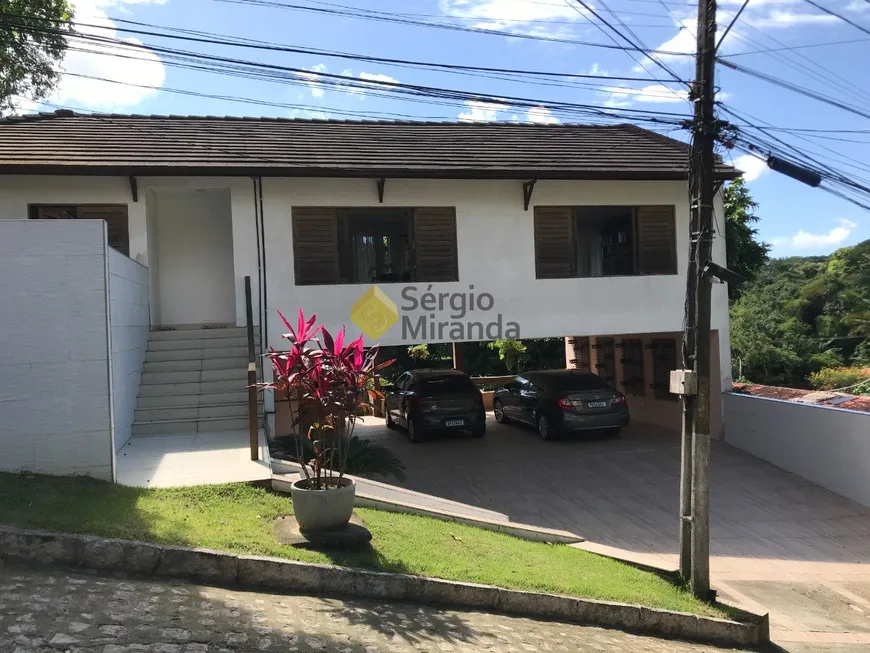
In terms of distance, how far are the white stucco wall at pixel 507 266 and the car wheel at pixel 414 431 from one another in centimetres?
293

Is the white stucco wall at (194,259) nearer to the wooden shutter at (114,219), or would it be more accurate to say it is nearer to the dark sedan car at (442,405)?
the wooden shutter at (114,219)

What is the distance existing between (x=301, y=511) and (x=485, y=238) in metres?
7.71

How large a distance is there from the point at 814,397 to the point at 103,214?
13328 mm

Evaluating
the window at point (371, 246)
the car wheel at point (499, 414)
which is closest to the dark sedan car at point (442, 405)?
the car wheel at point (499, 414)

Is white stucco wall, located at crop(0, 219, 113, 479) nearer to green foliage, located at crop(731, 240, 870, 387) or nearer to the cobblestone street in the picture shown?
the cobblestone street

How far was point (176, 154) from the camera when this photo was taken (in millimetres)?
11648

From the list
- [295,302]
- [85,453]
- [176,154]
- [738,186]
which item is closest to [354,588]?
[85,453]

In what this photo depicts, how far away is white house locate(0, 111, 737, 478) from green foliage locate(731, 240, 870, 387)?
15717mm

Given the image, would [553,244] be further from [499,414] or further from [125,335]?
[125,335]

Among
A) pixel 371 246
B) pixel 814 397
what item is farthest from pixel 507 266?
pixel 814 397

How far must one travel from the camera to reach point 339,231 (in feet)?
39.3

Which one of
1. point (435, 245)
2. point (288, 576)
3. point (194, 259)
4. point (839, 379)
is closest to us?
point (288, 576)

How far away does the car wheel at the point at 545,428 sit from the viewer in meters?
14.0

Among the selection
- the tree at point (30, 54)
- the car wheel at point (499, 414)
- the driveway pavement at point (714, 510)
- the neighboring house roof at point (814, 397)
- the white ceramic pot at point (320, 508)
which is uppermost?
the tree at point (30, 54)
